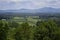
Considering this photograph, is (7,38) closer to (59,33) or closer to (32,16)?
(59,33)

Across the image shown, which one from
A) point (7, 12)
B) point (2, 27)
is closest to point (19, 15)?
point (7, 12)

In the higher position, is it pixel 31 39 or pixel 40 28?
pixel 40 28

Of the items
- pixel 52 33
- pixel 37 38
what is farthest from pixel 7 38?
pixel 52 33

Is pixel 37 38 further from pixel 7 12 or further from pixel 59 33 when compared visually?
pixel 7 12

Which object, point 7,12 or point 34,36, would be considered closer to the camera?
point 34,36

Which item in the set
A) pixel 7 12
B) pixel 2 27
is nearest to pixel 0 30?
pixel 2 27

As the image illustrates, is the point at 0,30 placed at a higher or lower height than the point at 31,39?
higher

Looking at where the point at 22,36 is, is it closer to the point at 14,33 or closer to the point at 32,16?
the point at 14,33
